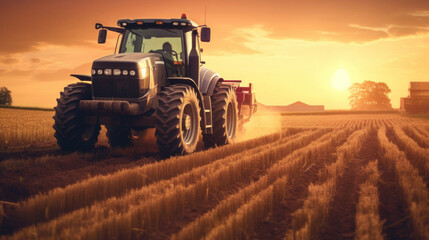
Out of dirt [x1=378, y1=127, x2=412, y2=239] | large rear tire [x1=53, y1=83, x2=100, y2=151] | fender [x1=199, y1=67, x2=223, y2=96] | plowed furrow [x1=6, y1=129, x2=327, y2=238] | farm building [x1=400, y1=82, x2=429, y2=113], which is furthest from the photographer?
farm building [x1=400, y1=82, x2=429, y2=113]

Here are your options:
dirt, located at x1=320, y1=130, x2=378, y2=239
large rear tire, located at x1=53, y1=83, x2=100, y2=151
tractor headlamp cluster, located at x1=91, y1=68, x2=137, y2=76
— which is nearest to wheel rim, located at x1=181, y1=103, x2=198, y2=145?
tractor headlamp cluster, located at x1=91, y1=68, x2=137, y2=76

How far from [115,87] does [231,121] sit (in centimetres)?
440

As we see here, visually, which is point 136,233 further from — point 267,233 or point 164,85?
point 164,85

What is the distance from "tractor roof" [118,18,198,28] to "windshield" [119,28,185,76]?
11cm

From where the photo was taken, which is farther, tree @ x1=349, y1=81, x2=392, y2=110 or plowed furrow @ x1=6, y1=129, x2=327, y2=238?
tree @ x1=349, y1=81, x2=392, y2=110

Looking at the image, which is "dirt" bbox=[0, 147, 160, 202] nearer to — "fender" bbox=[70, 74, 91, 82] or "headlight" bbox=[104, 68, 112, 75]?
"fender" bbox=[70, 74, 91, 82]

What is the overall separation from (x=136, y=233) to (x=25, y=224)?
1179mm

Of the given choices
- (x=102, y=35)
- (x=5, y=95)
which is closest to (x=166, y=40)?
(x=102, y=35)

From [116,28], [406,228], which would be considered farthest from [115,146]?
[406,228]

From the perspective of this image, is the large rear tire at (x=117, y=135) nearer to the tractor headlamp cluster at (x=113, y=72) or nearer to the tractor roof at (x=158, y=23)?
the tractor headlamp cluster at (x=113, y=72)

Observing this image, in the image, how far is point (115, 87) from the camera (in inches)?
333

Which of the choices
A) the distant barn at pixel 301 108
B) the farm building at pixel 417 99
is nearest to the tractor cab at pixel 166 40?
the farm building at pixel 417 99

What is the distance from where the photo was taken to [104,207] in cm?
425

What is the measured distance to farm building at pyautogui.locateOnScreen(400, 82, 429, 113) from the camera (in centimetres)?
4631
